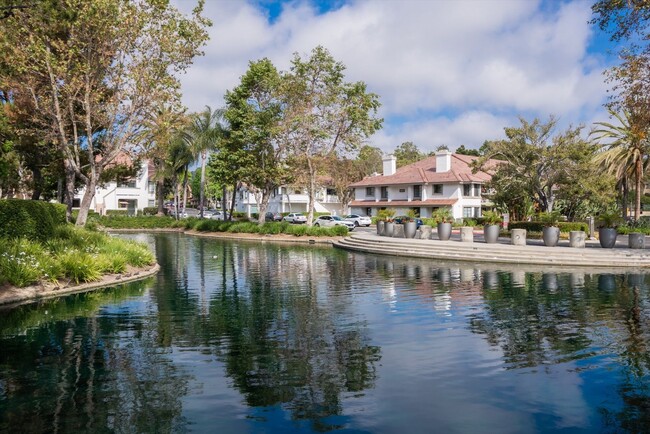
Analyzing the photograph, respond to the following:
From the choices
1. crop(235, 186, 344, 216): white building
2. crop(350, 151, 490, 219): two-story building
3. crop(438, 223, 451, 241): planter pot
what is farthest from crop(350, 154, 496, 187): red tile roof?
crop(438, 223, 451, 241): planter pot

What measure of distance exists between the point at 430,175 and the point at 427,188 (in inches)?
70.3

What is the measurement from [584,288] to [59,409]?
15.5 meters

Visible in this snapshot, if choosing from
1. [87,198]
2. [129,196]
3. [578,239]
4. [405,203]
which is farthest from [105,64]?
[129,196]

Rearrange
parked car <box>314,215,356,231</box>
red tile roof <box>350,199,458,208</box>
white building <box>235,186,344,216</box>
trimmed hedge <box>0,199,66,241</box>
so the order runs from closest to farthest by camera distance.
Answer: trimmed hedge <box>0,199,66,241</box> → parked car <box>314,215,356,231</box> → red tile roof <box>350,199,458,208</box> → white building <box>235,186,344,216</box>

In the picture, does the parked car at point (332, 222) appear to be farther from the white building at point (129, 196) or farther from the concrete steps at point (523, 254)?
the white building at point (129, 196)

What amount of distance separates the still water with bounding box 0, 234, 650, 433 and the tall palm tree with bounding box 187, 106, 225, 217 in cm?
3672

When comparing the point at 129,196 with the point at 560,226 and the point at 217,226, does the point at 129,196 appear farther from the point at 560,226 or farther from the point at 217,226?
the point at 560,226

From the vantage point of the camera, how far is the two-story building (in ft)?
204

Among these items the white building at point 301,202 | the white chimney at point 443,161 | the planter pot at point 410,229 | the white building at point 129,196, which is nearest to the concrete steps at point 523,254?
the planter pot at point 410,229

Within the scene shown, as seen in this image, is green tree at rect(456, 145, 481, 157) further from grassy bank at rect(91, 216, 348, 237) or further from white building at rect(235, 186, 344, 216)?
grassy bank at rect(91, 216, 348, 237)

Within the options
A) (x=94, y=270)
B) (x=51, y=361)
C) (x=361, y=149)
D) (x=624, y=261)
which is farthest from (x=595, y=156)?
(x=51, y=361)

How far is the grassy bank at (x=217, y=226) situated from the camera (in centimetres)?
4158

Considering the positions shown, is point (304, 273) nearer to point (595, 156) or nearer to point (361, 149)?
point (361, 149)

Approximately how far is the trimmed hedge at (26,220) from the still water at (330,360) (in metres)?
4.26
